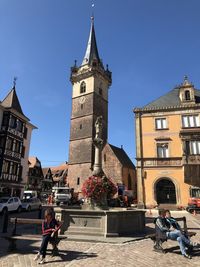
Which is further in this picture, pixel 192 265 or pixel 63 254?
pixel 63 254

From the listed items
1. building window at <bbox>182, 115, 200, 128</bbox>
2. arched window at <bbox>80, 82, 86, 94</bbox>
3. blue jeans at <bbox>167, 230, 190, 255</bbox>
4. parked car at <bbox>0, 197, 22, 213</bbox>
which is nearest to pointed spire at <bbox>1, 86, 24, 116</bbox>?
arched window at <bbox>80, 82, 86, 94</bbox>

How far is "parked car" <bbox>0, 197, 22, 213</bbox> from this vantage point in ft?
68.0

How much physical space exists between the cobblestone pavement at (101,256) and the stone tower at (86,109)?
33.0m

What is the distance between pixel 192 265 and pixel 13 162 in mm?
31735

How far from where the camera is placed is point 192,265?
20.0 ft

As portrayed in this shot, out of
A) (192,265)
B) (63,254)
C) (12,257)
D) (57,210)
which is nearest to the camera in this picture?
(192,265)

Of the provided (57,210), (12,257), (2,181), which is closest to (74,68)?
(2,181)

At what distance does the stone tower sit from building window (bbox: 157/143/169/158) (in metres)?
16.3

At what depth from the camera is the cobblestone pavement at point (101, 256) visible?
623 centimetres

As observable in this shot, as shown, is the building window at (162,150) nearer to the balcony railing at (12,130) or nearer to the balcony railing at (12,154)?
the balcony railing at (12,154)

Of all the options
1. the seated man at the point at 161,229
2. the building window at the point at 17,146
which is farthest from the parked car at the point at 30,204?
the seated man at the point at 161,229

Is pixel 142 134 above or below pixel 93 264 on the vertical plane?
above

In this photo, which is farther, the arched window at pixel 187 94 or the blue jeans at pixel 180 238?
the arched window at pixel 187 94

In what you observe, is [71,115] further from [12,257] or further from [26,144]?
[12,257]
